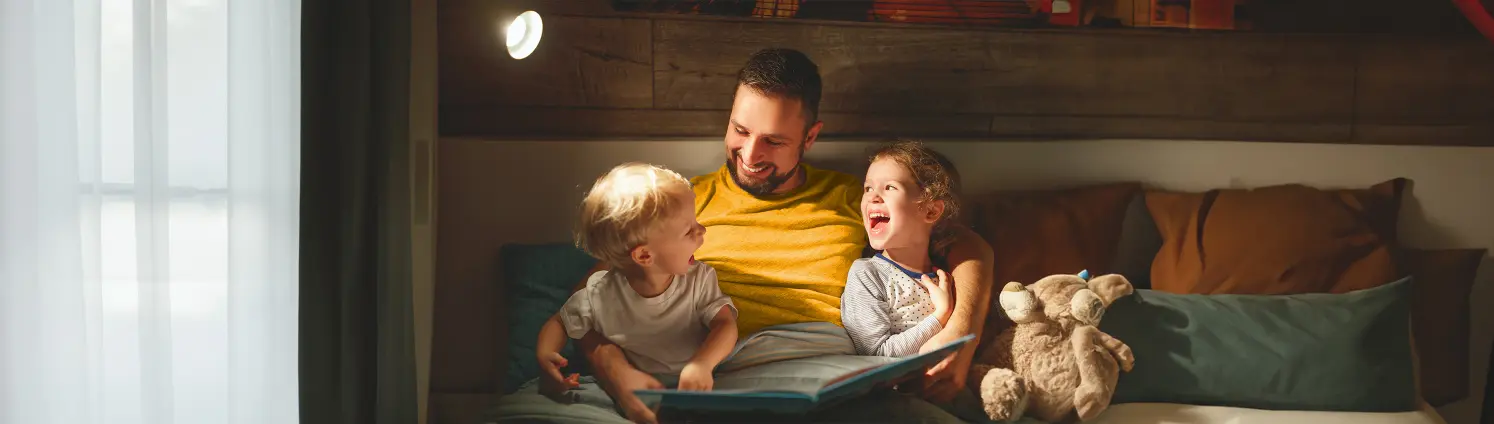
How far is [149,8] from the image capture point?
1692 mm

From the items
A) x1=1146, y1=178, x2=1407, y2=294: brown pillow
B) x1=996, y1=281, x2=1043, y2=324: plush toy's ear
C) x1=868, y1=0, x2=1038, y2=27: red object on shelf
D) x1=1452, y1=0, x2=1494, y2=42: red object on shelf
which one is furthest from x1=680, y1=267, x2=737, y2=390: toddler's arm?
x1=1452, y1=0, x2=1494, y2=42: red object on shelf

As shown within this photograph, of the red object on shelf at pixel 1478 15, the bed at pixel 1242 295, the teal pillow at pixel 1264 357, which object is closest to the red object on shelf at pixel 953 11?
the bed at pixel 1242 295

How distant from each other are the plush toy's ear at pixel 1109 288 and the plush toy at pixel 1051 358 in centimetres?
2

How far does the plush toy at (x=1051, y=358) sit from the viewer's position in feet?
5.90

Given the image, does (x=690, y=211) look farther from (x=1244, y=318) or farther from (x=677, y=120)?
(x=1244, y=318)

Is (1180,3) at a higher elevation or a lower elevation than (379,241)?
higher

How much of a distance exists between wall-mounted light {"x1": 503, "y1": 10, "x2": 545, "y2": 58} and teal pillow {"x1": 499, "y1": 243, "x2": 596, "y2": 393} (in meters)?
0.40

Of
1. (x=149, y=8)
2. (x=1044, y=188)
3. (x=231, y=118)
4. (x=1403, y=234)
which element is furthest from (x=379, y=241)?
(x=1403, y=234)

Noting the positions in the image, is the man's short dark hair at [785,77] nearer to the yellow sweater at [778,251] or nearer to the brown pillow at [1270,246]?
the yellow sweater at [778,251]

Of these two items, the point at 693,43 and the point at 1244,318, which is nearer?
the point at 1244,318

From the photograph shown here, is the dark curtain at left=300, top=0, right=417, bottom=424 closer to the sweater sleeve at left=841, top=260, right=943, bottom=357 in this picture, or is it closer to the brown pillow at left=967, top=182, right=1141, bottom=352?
the sweater sleeve at left=841, top=260, right=943, bottom=357

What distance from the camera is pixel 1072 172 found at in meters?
2.09

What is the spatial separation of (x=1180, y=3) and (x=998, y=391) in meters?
0.92

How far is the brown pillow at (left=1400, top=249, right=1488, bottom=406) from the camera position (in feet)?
6.63
